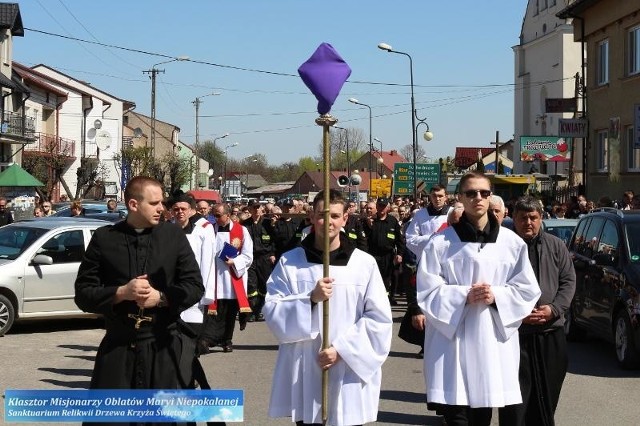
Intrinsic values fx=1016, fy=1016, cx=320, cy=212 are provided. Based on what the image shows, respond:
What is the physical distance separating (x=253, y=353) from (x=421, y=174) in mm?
36680

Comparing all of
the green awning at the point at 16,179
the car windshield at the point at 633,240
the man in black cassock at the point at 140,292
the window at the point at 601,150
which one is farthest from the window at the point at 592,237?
the green awning at the point at 16,179

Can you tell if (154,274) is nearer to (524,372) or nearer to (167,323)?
(167,323)

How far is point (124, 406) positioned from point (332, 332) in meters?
1.24

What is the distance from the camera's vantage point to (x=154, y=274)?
17.1 ft

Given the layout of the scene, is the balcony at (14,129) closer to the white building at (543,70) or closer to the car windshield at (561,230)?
the white building at (543,70)

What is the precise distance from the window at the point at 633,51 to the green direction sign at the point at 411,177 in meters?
19.8

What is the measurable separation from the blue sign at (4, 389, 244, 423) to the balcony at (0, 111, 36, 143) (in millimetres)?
46853

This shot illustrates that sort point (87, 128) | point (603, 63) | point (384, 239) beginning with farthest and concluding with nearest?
point (87, 128), point (603, 63), point (384, 239)

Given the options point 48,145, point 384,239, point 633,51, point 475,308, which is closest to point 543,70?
point 48,145

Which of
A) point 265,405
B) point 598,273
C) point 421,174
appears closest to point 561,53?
point 421,174

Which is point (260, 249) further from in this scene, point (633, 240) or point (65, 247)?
point (633, 240)

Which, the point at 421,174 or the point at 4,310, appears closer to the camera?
the point at 4,310

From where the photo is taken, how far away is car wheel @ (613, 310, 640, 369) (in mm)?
10844

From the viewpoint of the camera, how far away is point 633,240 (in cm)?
1158
